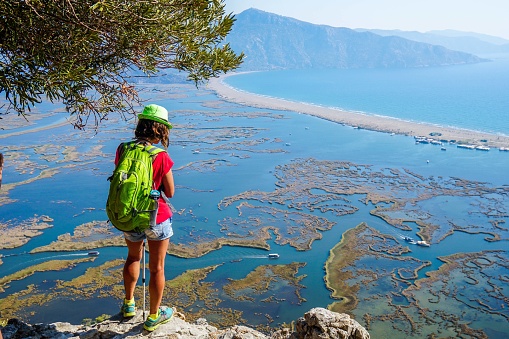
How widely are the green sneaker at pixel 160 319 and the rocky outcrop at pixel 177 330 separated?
60 mm

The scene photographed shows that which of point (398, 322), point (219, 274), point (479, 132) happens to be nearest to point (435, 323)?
point (398, 322)

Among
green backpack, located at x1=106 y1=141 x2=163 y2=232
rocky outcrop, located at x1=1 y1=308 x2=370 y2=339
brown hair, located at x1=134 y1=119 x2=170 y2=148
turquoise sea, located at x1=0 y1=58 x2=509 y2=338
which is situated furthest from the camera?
turquoise sea, located at x1=0 y1=58 x2=509 y2=338

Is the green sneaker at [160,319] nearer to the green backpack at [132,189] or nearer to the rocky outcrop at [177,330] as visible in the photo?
the rocky outcrop at [177,330]

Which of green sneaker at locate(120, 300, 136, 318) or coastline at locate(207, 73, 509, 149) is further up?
green sneaker at locate(120, 300, 136, 318)

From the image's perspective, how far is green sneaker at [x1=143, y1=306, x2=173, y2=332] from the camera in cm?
432

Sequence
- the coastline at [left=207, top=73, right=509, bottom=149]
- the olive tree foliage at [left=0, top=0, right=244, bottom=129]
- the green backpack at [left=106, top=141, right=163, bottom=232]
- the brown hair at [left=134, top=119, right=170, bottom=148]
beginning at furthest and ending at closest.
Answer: the coastline at [left=207, top=73, right=509, bottom=149], the olive tree foliage at [left=0, top=0, right=244, bottom=129], the brown hair at [left=134, top=119, right=170, bottom=148], the green backpack at [left=106, top=141, right=163, bottom=232]

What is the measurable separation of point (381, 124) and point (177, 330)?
79841 millimetres

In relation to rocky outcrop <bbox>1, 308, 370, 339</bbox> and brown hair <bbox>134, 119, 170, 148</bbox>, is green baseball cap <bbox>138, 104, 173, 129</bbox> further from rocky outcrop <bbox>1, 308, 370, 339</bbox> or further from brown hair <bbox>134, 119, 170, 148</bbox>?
rocky outcrop <bbox>1, 308, 370, 339</bbox>

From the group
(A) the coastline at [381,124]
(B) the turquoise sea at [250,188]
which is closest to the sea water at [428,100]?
(B) the turquoise sea at [250,188]

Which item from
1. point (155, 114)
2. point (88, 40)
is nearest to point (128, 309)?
point (155, 114)

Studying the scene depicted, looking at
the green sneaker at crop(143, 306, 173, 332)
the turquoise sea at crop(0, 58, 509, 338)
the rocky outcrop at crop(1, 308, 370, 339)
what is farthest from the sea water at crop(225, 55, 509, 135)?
the green sneaker at crop(143, 306, 173, 332)

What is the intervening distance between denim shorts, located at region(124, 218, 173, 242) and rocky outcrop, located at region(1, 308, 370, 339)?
3.64ft

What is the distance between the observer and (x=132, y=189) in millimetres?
3611

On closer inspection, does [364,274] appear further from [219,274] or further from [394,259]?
[219,274]
